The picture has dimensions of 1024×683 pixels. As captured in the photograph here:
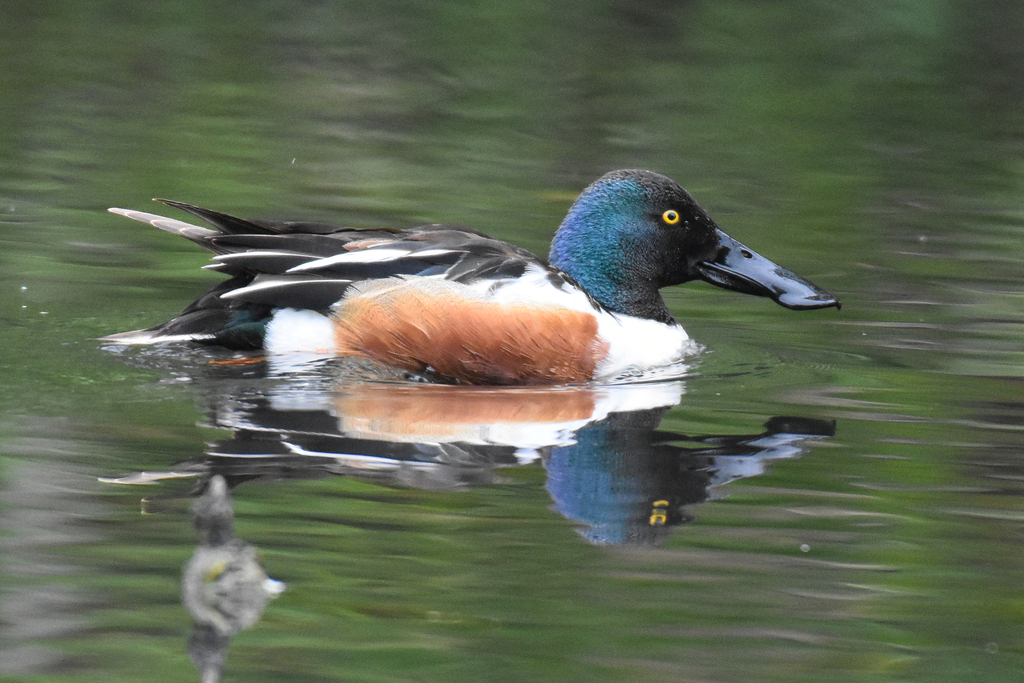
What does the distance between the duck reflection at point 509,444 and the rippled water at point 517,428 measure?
2 cm

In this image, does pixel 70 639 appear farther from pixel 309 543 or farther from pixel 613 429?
pixel 613 429

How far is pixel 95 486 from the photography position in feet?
15.0

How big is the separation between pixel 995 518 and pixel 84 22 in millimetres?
12196

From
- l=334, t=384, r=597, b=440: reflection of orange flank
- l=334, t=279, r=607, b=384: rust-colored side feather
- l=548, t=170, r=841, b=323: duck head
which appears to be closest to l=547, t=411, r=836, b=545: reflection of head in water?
l=334, t=384, r=597, b=440: reflection of orange flank

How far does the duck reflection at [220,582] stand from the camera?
3.69 meters

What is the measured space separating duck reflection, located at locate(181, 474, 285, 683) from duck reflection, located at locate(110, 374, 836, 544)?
30.7 inches

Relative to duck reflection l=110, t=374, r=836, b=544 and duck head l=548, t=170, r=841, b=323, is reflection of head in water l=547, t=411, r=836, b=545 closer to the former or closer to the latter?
duck reflection l=110, t=374, r=836, b=544

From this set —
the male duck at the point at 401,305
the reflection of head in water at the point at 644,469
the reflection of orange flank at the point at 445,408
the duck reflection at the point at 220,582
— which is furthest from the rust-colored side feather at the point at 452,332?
the duck reflection at the point at 220,582

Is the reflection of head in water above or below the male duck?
below

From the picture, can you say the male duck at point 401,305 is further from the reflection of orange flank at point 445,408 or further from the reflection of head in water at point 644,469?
the reflection of head in water at point 644,469

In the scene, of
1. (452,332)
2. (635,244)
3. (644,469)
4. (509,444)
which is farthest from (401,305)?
(644,469)

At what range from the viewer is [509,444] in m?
5.25

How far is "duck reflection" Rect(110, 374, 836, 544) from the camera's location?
15.4 ft

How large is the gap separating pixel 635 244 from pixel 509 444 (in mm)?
1958
